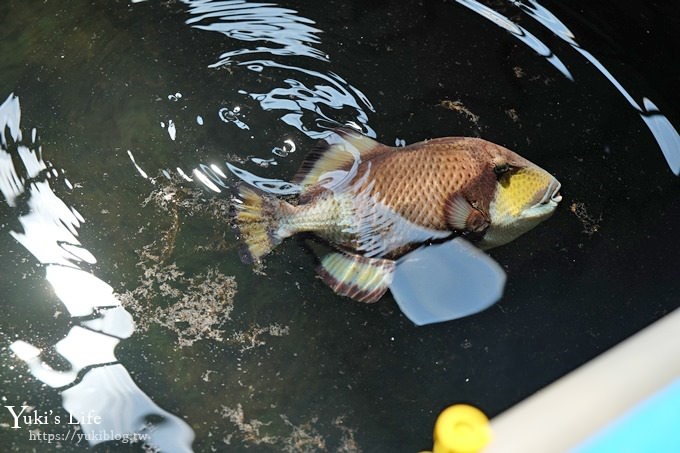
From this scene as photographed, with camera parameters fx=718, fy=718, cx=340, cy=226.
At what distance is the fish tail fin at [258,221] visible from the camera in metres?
1.21

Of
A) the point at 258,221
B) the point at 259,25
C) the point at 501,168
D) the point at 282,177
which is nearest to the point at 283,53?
the point at 259,25

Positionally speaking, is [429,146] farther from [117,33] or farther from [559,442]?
[117,33]

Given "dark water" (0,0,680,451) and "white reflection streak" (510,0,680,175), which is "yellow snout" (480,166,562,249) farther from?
"white reflection streak" (510,0,680,175)

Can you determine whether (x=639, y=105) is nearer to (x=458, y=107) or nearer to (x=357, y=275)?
(x=458, y=107)

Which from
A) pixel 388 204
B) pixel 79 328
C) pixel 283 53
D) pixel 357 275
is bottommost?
pixel 79 328

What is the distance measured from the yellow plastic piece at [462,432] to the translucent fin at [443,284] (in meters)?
0.34

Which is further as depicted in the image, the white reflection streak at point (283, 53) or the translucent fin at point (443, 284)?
the white reflection streak at point (283, 53)

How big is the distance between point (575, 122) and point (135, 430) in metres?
1.00

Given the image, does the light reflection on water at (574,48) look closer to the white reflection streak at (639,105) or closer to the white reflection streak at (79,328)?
the white reflection streak at (639,105)

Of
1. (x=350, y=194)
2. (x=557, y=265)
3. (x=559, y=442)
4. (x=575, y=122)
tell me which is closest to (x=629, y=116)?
(x=575, y=122)

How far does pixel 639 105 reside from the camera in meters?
1.45

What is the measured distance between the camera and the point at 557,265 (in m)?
1.31

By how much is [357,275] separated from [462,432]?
403 millimetres

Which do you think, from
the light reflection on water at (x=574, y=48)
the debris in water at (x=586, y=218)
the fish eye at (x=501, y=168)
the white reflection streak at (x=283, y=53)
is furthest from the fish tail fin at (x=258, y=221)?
the light reflection on water at (x=574, y=48)
